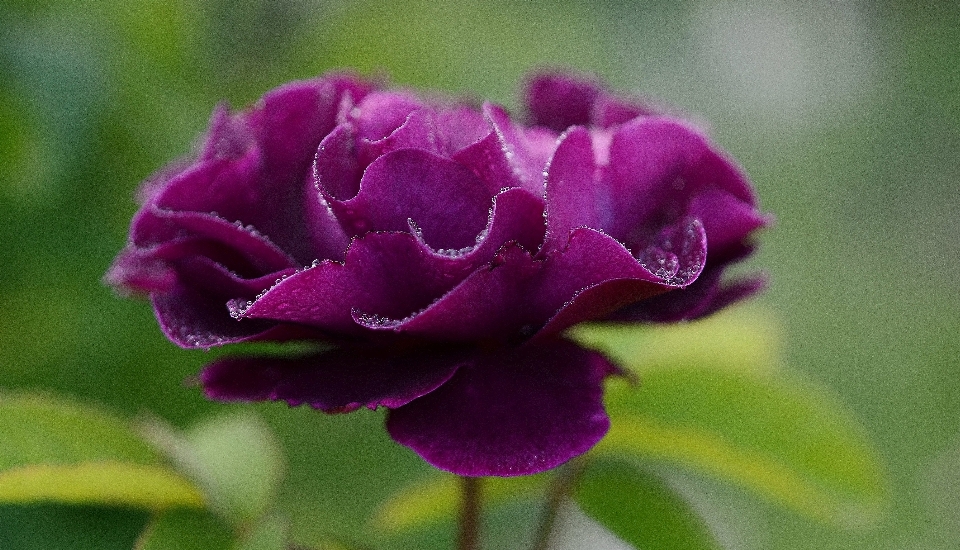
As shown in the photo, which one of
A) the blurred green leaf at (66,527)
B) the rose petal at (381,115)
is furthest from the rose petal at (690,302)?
the blurred green leaf at (66,527)

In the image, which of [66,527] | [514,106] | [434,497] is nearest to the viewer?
[66,527]

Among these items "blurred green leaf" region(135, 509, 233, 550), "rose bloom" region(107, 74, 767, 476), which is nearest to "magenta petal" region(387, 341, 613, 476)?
"rose bloom" region(107, 74, 767, 476)

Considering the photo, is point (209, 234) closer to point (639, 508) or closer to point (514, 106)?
point (639, 508)

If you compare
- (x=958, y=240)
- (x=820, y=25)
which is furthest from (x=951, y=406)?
(x=820, y=25)

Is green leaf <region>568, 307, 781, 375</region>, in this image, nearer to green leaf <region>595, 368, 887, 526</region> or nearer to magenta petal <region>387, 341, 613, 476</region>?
green leaf <region>595, 368, 887, 526</region>

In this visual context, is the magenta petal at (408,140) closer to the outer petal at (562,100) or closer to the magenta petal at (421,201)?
the magenta petal at (421,201)

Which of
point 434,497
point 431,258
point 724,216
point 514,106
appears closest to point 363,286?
point 431,258

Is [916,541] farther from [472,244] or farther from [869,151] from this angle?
[472,244]
